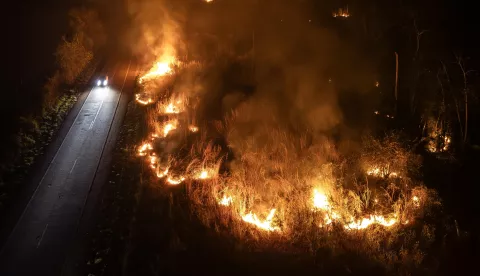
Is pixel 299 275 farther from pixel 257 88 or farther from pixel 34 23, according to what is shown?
pixel 34 23

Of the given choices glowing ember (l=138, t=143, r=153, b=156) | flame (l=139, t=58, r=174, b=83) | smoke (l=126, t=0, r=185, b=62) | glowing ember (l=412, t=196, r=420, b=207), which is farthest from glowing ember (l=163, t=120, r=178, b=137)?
glowing ember (l=412, t=196, r=420, b=207)

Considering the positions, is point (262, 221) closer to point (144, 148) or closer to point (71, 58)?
point (144, 148)

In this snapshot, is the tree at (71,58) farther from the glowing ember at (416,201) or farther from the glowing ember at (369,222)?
the glowing ember at (416,201)

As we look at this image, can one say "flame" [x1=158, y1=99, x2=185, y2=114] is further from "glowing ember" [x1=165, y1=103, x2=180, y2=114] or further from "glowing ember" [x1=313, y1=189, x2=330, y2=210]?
"glowing ember" [x1=313, y1=189, x2=330, y2=210]

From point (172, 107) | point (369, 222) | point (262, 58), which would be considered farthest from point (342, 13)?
point (369, 222)

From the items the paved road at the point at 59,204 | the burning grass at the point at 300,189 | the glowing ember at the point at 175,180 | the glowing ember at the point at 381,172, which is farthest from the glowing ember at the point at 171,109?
the glowing ember at the point at 381,172

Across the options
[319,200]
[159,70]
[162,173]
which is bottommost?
[319,200]
